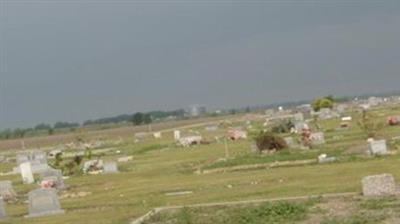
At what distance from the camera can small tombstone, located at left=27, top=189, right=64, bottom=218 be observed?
25047 mm

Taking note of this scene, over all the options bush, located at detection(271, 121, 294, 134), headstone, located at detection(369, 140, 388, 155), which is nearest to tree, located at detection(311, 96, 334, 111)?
bush, located at detection(271, 121, 294, 134)

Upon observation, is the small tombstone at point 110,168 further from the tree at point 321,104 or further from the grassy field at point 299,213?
the tree at point 321,104

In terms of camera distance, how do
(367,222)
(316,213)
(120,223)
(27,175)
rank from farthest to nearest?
(27,175) → (120,223) → (316,213) → (367,222)

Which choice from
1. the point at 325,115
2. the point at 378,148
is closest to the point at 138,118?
the point at 325,115

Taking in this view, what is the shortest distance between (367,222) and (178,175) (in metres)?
20.2

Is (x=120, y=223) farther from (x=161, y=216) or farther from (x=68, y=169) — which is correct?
(x=68, y=169)

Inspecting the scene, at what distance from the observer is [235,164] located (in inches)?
1487

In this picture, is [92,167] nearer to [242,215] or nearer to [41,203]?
[41,203]

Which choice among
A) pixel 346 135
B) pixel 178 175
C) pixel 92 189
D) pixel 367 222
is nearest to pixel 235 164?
pixel 178 175

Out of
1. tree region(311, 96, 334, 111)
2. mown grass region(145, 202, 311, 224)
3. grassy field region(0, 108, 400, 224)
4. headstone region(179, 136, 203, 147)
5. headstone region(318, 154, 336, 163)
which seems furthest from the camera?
tree region(311, 96, 334, 111)

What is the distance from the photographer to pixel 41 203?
25125 millimetres

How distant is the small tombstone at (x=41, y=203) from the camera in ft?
82.2

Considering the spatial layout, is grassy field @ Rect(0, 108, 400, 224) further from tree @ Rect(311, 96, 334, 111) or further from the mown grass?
tree @ Rect(311, 96, 334, 111)

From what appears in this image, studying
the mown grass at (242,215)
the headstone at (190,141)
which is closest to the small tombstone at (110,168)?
the headstone at (190,141)
